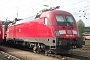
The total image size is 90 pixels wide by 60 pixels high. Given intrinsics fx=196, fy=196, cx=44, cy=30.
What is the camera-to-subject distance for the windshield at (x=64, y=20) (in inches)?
562

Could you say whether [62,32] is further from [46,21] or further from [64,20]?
[46,21]

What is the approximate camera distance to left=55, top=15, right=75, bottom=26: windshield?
46.9ft

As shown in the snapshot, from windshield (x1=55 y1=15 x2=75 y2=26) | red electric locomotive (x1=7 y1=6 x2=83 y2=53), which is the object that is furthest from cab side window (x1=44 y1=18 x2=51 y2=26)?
windshield (x1=55 y1=15 x2=75 y2=26)

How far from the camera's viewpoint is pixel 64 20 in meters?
14.5

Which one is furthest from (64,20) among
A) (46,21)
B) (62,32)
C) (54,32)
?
(54,32)

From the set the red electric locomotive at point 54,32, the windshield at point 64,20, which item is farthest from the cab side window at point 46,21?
the windshield at point 64,20

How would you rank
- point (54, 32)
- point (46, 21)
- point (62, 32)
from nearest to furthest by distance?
1. point (54, 32)
2. point (62, 32)
3. point (46, 21)

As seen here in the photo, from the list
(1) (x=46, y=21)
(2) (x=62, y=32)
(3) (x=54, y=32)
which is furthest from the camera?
(1) (x=46, y=21)

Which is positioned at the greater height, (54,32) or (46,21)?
(46,21)

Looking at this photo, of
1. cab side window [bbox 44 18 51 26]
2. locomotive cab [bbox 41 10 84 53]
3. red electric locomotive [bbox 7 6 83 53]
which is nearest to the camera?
locomotive cab [bbox 41 10 84 53]

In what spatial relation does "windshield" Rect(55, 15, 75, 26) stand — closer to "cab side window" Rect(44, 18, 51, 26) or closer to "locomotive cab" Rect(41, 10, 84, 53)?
"locomotive cab" Rect(41, 10, 84, 53)

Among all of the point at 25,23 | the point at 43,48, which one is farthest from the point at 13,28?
the point at 43,48

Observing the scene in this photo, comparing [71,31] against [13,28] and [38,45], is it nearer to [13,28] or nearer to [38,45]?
[38,45]

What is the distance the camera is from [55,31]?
13594 mm
